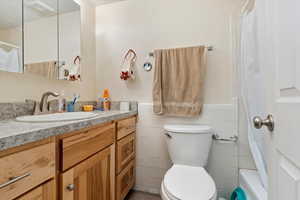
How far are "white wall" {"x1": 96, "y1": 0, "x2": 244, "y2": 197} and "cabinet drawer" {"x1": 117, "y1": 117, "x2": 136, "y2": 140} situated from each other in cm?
11

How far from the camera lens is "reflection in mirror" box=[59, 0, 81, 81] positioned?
1.39 m

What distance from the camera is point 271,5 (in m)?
0.54

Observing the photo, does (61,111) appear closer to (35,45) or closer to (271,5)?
(35,45)

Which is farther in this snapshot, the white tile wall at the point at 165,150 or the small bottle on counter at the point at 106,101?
the small bottle on counter at the point at 106,101

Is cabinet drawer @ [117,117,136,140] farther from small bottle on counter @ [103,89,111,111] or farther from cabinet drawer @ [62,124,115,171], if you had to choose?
small bottle on counter @ [103,89,111,111]

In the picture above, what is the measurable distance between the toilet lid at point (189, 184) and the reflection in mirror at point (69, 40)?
126 cm

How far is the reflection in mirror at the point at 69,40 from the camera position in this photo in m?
1.39

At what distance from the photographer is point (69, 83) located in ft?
4.85

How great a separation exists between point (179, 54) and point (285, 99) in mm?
1124

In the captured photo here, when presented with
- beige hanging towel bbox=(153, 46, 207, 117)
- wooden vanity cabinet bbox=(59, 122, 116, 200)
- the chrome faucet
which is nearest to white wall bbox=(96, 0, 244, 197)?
beige hanging towel bbox=(153, 46, 207, 117)

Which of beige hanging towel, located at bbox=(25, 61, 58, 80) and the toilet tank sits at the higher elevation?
beige hanging towel, located at bbox=(25, 61, 58, 80)

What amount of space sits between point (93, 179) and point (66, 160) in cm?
29

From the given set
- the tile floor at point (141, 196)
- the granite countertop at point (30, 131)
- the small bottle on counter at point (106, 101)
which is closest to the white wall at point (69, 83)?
the small bottle on counter at point (106, 101)

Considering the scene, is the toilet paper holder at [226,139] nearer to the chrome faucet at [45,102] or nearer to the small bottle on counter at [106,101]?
the small bottle on counter at [106,101]
